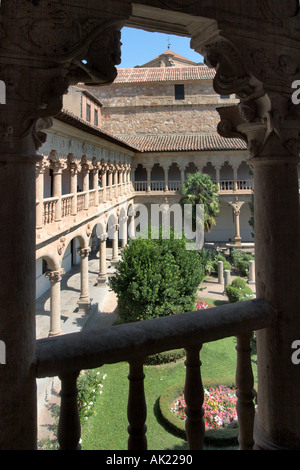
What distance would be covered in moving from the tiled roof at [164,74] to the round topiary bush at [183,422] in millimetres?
27988

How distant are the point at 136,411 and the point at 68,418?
30 centimetres

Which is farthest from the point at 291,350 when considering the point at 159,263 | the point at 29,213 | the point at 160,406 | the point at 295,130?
the point at 159,263

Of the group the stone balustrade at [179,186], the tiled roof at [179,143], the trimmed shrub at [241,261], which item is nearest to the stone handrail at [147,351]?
the trimmed shrub at [241,261]

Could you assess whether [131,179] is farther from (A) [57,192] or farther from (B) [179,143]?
(A) [57,192]

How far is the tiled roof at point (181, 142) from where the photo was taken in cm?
2752

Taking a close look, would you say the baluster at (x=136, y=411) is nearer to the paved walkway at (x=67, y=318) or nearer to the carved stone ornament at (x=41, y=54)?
the carved stone ornament at (x=41, y=54)

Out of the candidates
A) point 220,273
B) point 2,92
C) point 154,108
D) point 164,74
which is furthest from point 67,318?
point 164,74

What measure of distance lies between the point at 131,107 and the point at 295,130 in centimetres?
3212

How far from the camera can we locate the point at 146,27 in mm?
1916

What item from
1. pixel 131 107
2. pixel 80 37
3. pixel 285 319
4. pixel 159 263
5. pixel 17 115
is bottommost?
pixel 159 263

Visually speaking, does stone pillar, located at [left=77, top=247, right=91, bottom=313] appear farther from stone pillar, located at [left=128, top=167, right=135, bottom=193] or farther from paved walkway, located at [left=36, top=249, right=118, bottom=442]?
stone pillar, located at [left=128, top=167, right=135, bottom=193]

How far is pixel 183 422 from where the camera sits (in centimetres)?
709

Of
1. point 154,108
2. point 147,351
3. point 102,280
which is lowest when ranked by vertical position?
point 102,280
